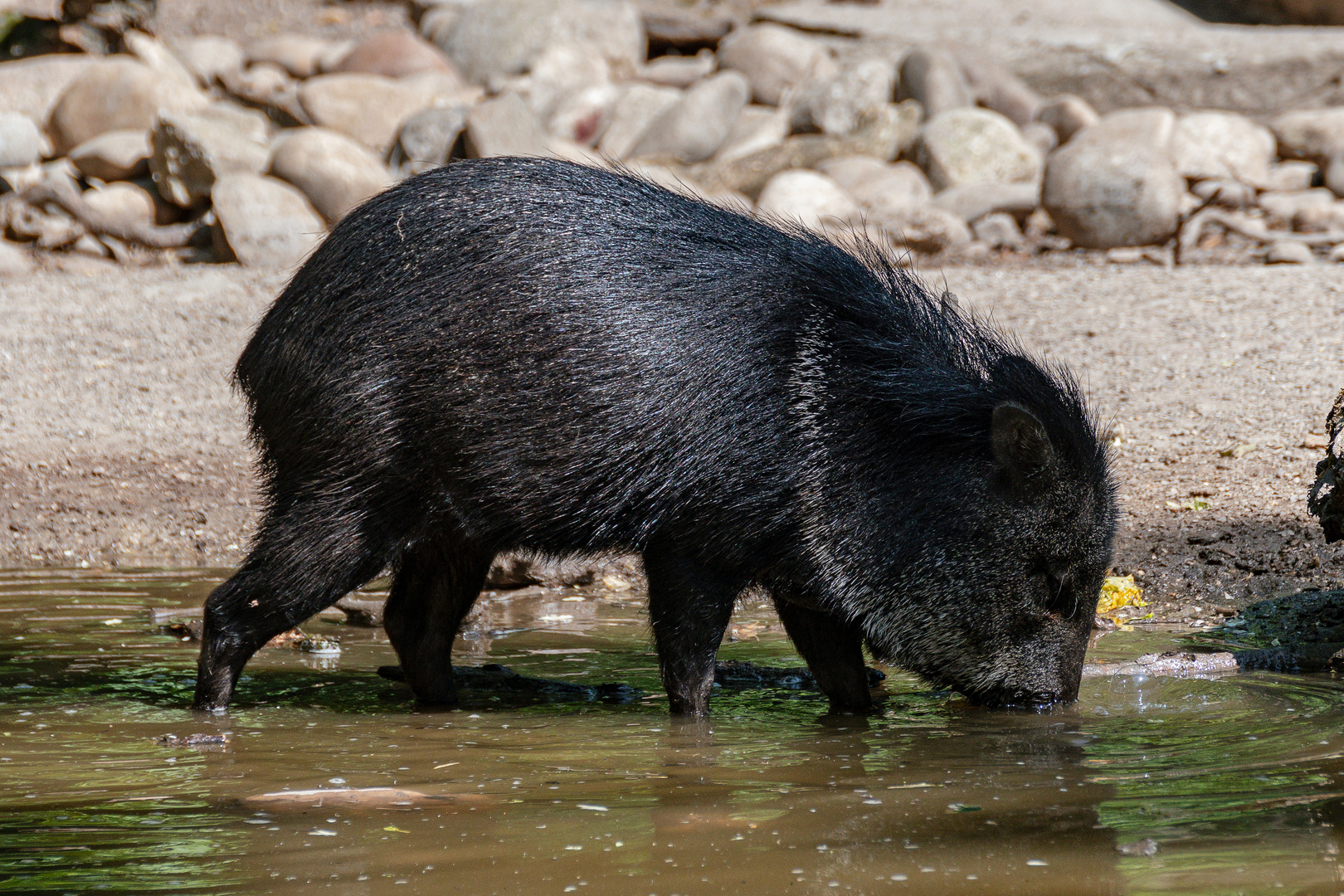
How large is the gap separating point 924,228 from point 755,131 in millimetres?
3182

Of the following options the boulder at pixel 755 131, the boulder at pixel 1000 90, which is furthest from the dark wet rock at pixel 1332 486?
the boulder at pixel 1000 90

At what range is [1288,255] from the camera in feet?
35.7

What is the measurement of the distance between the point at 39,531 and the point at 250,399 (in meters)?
3.17

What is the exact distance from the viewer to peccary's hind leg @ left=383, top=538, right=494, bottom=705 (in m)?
4.70

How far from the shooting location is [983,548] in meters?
4.16

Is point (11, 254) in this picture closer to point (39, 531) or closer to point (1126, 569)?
point (39, 531)

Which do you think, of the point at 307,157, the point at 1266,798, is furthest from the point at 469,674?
the point at 307,157

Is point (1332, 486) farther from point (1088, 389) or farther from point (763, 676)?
point (1088, 389)

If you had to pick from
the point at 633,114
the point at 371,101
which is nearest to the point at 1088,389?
the point at 633,114

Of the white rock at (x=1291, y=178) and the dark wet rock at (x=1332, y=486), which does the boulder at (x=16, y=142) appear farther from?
the dark wet rock at (x=1332, y=486)

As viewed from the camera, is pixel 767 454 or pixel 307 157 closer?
pixel 767 454

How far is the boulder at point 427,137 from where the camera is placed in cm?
1316

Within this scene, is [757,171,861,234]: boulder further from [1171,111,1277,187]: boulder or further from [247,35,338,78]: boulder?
[247,35,338,78]: boulder

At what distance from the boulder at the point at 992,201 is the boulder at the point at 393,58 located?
20.7 ft
